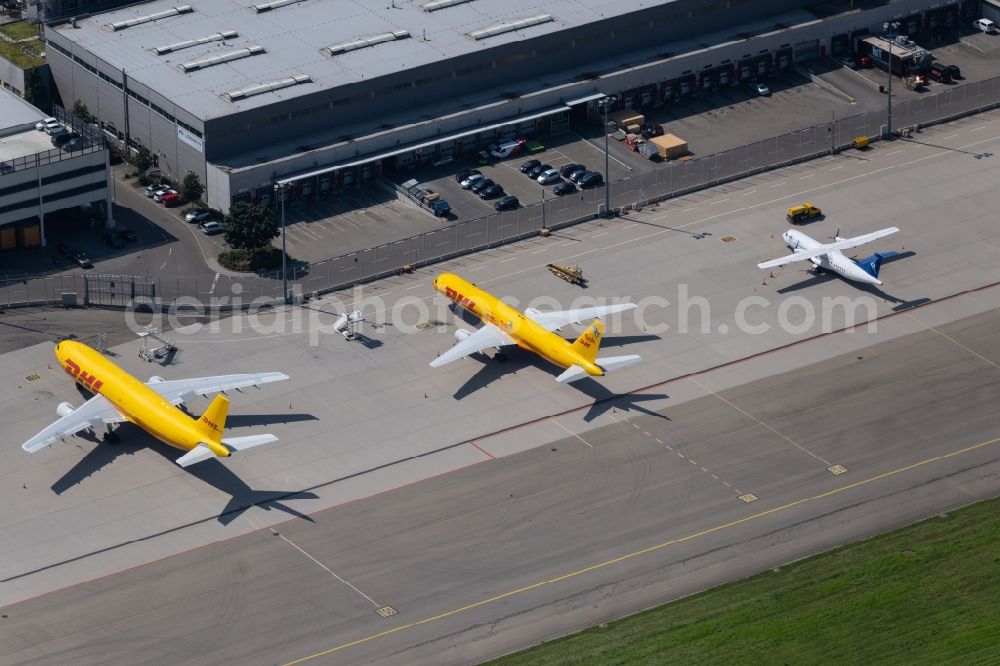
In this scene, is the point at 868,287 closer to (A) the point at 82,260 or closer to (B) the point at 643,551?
(B) the point at 643,551

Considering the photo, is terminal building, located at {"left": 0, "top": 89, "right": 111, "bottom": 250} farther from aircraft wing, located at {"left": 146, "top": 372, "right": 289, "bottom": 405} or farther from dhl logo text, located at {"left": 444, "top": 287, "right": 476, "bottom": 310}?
dhl logo text, located at {"left": 444, "top": 287, "right": 476, "bottom": 310}

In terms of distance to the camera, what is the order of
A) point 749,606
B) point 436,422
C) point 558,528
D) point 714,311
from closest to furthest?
point 749,606 < point 558,528 < point 436,422 < point 714,311

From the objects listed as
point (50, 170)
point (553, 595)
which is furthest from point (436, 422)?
point (50, 170)

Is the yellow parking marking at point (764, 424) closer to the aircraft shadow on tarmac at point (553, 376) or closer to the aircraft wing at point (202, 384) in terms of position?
the aircraft shadow on tarmac at point (553, 376)

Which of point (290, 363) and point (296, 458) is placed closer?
point (296, 458)

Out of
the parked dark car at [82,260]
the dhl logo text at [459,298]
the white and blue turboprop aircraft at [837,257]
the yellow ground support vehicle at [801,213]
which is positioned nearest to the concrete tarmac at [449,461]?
Result: the white and blue turboprop aircraft at [837,257]

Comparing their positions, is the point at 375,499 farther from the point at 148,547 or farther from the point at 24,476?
the point at 24,476
